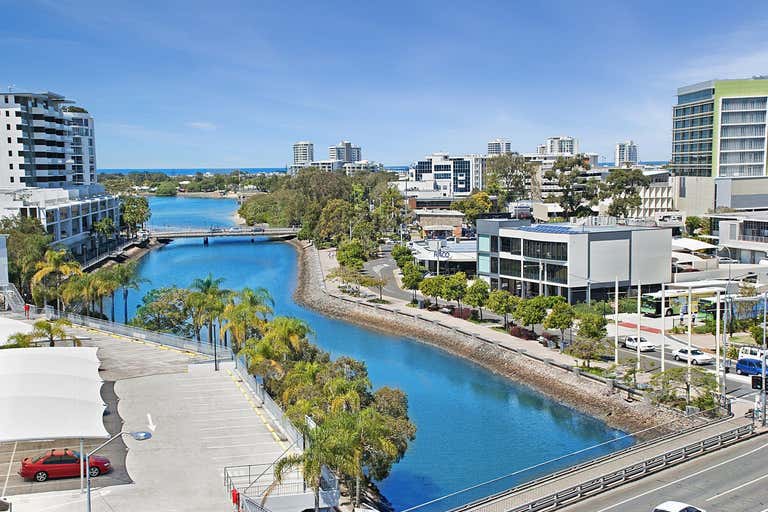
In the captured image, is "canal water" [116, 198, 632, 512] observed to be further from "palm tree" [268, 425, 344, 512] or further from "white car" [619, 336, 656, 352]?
"white car" [619, 336, 656, 352]

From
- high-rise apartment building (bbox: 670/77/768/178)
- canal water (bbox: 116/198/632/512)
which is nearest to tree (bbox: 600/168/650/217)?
high-rise apartment building (bbox: 670/77/768/178)

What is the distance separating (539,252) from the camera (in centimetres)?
6028

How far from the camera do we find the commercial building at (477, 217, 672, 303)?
58.1 meters

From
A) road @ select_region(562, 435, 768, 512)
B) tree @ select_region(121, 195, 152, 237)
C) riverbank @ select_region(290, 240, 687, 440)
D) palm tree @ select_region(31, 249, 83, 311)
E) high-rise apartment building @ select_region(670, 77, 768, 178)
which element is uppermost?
high-rise apartment building @ select_region(670, 77, 768, 178)

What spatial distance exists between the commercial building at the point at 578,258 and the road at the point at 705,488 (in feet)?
108

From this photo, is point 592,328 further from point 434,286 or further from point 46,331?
point 46,331

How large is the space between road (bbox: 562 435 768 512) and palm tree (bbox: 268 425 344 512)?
6931 millimetres

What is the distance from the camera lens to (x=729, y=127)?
103 metres

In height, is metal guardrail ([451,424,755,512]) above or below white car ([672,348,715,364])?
above

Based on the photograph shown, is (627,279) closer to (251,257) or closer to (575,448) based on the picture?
(575,448)

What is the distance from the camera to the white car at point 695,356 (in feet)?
135

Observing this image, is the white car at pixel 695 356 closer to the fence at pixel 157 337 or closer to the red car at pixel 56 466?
the fence at pixel 157 337

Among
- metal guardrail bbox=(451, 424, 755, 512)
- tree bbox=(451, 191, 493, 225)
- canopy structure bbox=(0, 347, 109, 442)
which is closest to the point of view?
metal guardrail bbox=(451, 424, 755, 512)


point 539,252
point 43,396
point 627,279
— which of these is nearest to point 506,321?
point 539,252
